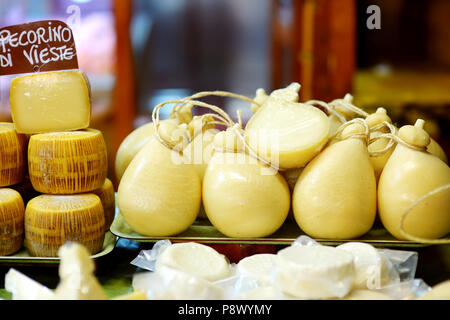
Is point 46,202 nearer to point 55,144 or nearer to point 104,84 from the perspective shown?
A: point 55,144

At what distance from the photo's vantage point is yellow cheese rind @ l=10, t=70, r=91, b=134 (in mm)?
1135

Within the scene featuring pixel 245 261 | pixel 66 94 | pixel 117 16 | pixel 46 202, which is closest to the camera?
pixel 245 261

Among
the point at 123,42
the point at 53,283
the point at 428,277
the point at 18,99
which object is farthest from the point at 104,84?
the point at 428,277

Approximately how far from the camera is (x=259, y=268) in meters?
0.88

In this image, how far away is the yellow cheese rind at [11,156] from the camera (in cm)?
110

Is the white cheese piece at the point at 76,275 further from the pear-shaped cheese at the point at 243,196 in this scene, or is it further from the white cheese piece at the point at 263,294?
the pear-shaped cheese at the point at 243,196

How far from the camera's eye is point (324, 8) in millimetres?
2705

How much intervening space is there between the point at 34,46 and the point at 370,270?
2.79 ft

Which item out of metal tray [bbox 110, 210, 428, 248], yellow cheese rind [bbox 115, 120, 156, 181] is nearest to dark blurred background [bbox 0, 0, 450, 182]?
yellow cheese rind [bbox 115, 120, 156, 181]

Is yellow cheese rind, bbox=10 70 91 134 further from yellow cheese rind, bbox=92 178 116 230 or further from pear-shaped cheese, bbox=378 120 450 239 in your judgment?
pear-shaped cheese, bbox=378 120 450 239

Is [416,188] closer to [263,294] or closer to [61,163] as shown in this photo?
[263,294]

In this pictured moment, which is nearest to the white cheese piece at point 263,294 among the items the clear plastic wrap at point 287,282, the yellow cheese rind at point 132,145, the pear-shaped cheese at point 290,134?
the clear plastic wrap at point 287,282

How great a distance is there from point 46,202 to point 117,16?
7.26ft

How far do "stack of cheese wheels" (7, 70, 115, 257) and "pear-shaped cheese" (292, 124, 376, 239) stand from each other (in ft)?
1.42
